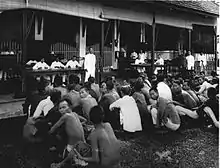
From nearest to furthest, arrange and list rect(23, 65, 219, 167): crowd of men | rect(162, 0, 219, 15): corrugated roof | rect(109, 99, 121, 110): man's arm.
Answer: rect(23, 65, 219, 167): crowd of men, rect(109, 99, 121, 110): man's arm, rect(162, 0, 219, 15): corrugated roof

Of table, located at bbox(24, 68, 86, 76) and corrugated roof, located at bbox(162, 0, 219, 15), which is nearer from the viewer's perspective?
table, located at bbox(24, 68, 86, 76)

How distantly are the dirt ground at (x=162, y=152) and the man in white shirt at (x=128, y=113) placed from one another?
20 centimetres

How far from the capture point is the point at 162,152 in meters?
5.48

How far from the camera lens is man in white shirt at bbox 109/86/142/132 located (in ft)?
19.9

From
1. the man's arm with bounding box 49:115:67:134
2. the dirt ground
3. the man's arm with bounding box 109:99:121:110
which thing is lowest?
the dirt ground

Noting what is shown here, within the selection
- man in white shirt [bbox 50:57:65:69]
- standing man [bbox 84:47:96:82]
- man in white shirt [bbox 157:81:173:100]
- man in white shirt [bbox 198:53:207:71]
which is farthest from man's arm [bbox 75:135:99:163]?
man in white shirt [bbox 198:53:207:71]

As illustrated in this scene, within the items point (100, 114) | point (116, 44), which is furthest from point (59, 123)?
point (116, 44)

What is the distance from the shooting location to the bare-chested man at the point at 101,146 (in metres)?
3.92

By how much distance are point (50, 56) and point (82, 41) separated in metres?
1.25

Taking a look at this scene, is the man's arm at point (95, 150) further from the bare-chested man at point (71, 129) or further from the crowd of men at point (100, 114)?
the bare-chested man at point (71, 129)

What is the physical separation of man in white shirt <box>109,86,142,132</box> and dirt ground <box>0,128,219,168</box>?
20cm

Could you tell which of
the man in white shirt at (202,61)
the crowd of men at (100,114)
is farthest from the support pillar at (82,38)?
the man in white shirt at (202,61)

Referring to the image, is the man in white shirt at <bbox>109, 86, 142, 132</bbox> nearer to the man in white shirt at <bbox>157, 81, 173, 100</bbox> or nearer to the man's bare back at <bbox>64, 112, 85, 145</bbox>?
the man in white shirt at <bbox>157, 81, 173, 100</bbox>

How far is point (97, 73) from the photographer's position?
1084cm
